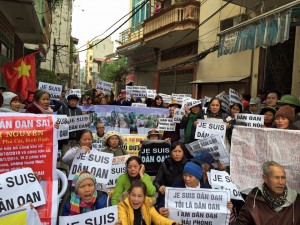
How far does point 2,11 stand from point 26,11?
2.63 ft

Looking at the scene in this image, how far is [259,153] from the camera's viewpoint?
4.12 metres

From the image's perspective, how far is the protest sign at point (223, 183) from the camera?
3.96 m

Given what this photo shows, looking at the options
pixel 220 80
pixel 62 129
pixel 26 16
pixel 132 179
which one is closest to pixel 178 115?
pixel 62 129

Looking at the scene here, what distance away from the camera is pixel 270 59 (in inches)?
427

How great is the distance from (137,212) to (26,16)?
9996mm

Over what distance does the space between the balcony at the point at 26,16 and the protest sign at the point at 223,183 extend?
7826 mm

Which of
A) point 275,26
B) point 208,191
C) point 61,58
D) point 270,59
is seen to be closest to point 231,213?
point 208,191

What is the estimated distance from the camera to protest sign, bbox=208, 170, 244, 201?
3.96 metres

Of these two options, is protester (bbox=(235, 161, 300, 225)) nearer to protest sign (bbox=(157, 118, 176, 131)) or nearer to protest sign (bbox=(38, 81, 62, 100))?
protest sign (bbox=(157, 118, 176, 131))

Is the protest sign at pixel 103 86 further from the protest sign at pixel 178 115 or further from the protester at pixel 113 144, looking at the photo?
the protester at pixel 113 144

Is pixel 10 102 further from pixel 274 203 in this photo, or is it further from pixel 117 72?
pixel 117 72

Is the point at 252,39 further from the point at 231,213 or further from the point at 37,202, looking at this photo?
the point at 37,202

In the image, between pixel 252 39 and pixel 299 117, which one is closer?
pixel 299 117

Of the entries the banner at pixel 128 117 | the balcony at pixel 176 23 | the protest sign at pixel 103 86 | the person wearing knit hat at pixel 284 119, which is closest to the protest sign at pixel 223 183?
the person wearing knit hat at pixel 284 119
